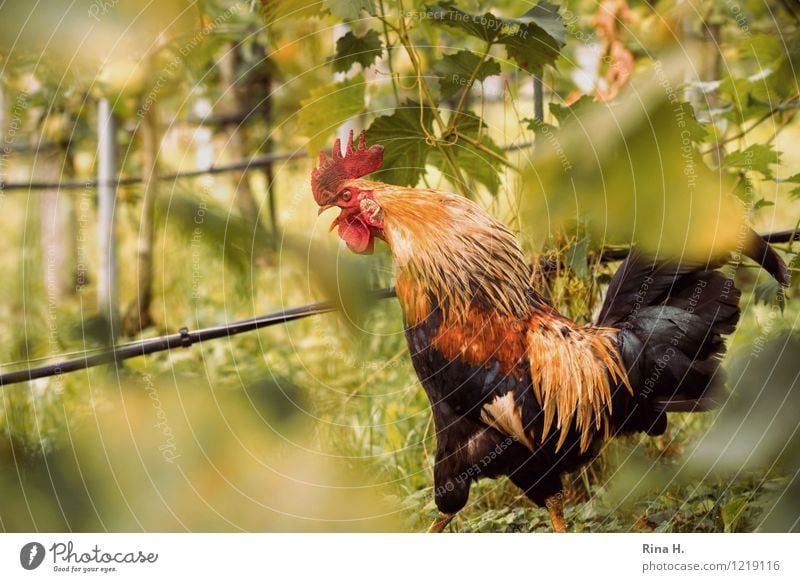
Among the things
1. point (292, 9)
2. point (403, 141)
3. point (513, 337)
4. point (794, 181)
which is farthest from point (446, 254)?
point (794, 181)

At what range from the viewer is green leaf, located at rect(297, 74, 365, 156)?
1.78 metres

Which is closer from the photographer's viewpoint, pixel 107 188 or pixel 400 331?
pixel 400 331

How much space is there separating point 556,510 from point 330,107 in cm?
97

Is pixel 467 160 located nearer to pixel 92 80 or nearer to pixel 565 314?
pixel 565 314

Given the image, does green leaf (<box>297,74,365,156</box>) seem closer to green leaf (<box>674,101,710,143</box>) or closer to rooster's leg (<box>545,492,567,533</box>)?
green leaf (<box>674,101,710,143</box>)

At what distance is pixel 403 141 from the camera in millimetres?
1677

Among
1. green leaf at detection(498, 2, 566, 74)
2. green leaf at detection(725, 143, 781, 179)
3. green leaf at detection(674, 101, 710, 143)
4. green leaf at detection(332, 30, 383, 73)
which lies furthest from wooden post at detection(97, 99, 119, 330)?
green leaf at detection(725, 143, 781, 179)

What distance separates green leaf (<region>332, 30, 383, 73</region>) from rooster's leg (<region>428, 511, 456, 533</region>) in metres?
0.94

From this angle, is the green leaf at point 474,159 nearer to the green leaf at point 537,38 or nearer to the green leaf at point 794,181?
the green leaf at point 537,38

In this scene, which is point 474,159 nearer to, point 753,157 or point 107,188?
point 753,157

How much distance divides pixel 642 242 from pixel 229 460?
97 centimetres

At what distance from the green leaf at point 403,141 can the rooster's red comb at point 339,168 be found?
140mm

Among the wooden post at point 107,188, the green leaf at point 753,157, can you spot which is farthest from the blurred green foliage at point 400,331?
the wooden post at point 107,188
